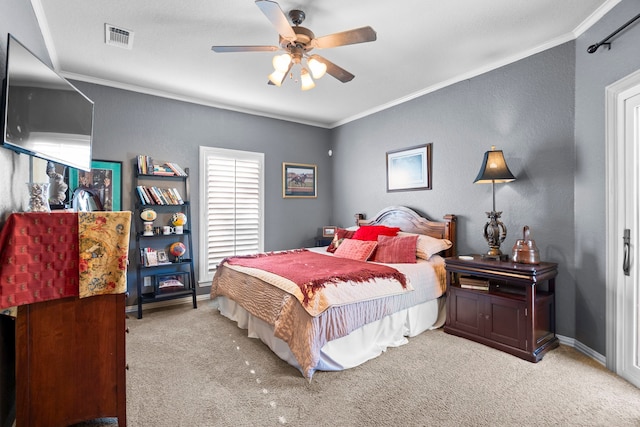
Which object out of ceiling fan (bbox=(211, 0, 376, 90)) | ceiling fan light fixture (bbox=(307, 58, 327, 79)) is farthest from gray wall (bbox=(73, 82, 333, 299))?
ceiling fan light fixture (bbox=(307, 58, 327, 79))

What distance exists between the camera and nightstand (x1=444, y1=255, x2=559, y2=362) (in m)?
2.64

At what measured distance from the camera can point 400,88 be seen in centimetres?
411

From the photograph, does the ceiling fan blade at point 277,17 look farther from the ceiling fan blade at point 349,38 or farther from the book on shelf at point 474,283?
the book on shelf at point 474,283

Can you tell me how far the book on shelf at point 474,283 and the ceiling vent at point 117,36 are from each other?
3845 mm

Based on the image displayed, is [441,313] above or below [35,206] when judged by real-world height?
below

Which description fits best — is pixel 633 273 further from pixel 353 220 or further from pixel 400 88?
pixel 353 220

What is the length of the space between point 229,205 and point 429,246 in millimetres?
2855

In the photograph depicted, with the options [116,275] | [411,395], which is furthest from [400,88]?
[116,275]

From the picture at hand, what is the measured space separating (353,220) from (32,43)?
168 inches

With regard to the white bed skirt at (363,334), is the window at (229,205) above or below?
above

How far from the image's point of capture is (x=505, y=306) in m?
2.78

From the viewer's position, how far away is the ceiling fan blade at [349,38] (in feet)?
6.80

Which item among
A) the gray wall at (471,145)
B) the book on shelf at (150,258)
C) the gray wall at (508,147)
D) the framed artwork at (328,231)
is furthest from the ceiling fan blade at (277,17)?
the framed artwork at (328,231)

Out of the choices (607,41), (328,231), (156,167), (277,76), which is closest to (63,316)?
(277,76)
